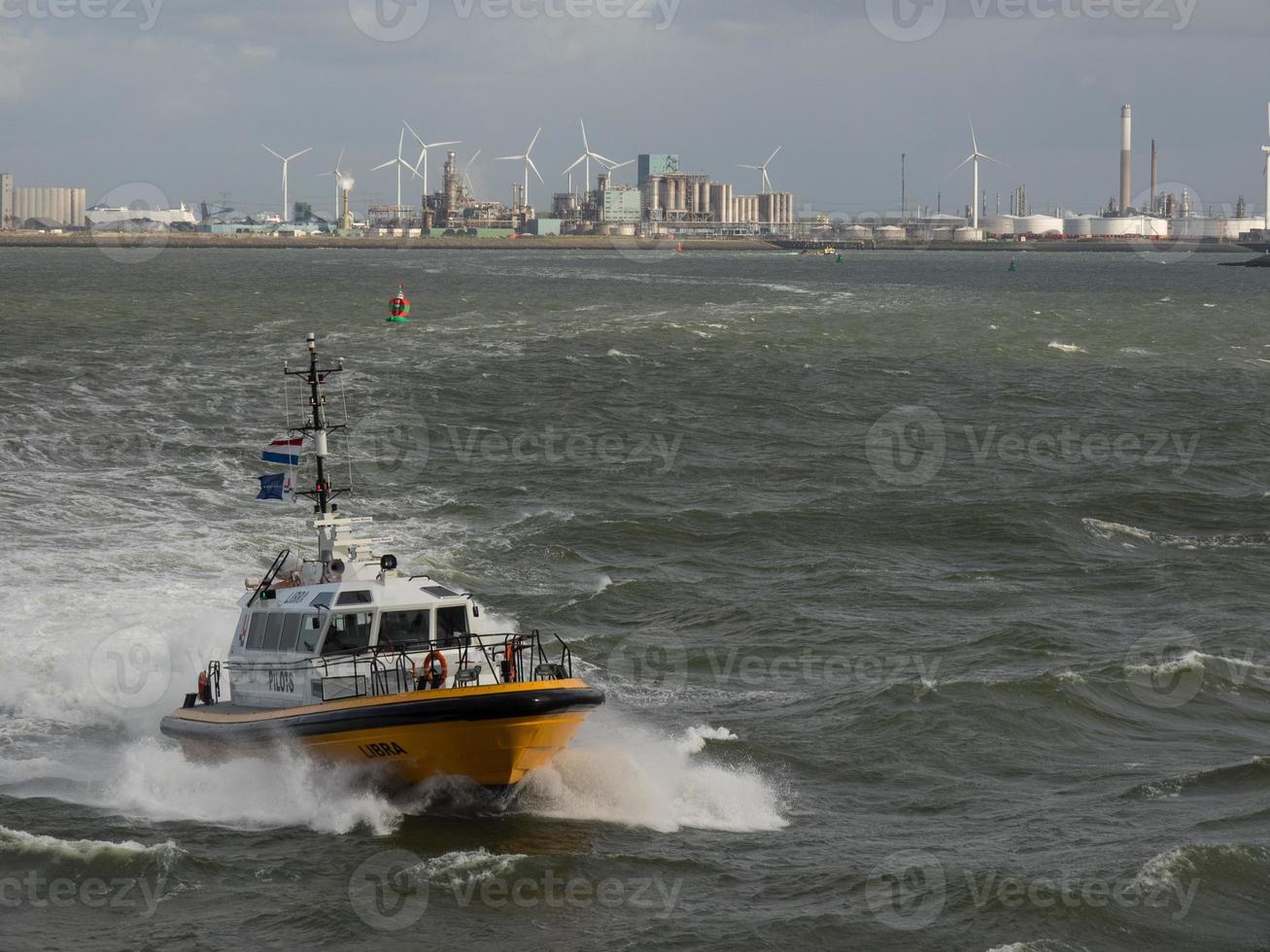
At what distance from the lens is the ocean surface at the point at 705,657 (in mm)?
20500

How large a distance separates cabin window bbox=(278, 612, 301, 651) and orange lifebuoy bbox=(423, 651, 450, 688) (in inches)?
86.0

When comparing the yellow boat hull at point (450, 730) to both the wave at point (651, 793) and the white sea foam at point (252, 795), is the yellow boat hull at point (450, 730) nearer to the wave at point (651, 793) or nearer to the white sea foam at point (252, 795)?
the white sea foam at point (252, 795)

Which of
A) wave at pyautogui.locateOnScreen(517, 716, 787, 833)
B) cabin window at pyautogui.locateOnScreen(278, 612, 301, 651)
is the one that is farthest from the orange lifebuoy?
cabin window at pyautogui.locateOnScreen(278, 612, 301, 651)

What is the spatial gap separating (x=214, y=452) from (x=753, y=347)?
40.7 meters

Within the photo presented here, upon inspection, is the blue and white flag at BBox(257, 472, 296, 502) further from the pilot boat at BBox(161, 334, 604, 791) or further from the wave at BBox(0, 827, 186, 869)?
the wave at BBox(0, 827, 186, 869)

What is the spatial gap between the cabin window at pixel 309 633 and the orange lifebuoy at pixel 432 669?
1.69 m

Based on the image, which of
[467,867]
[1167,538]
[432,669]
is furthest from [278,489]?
[1167,538]

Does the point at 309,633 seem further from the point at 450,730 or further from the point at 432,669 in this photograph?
the point at 450,730

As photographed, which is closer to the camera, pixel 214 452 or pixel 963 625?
pixel 963 625

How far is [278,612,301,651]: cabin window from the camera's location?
939 inches

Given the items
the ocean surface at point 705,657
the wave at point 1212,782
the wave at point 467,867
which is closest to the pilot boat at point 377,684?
the ocean surface at point 705,657

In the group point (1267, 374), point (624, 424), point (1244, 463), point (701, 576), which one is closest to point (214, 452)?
point (624, 424)

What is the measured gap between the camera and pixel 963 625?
3350 centimetres

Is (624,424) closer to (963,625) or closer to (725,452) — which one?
(725,452)
